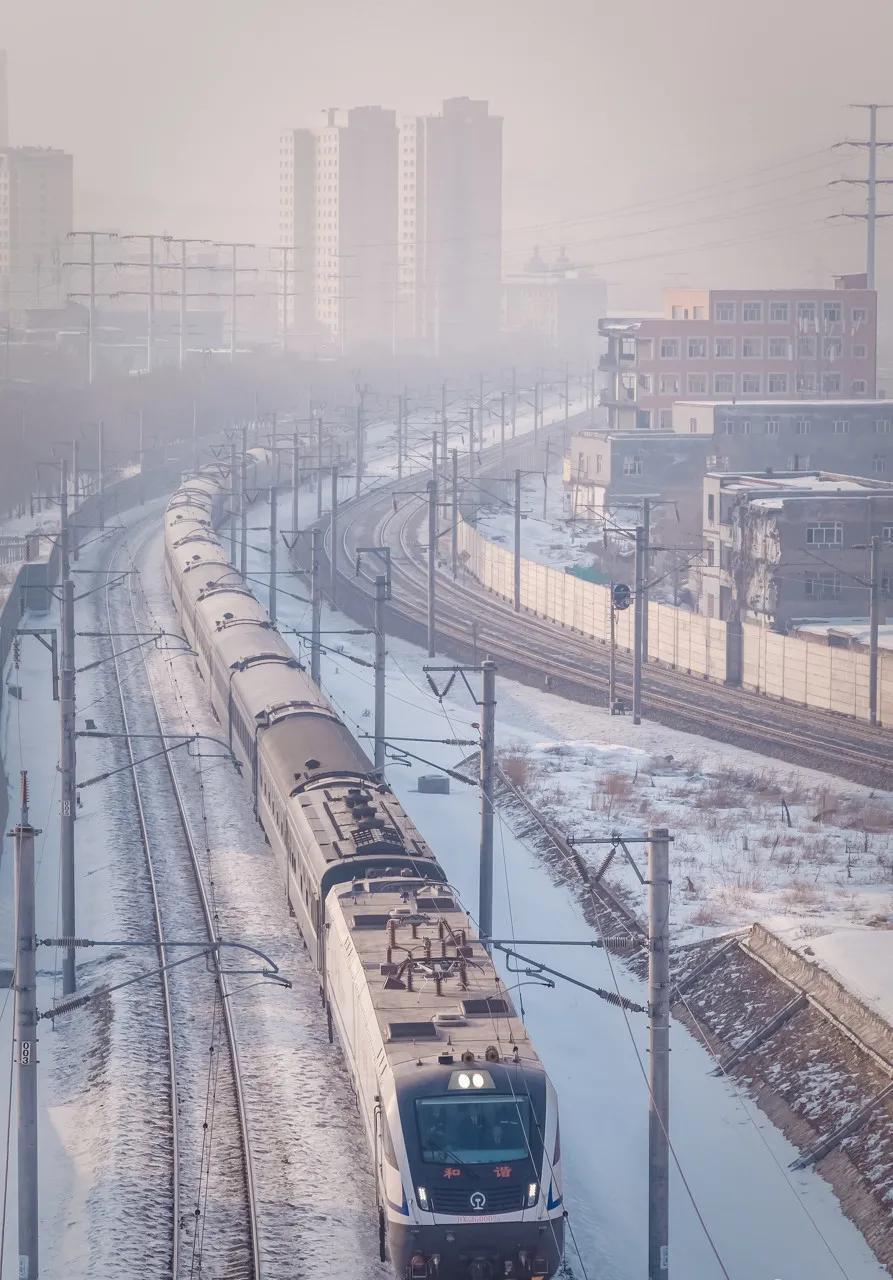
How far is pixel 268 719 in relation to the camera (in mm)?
29672

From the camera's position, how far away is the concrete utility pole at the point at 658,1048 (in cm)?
1590

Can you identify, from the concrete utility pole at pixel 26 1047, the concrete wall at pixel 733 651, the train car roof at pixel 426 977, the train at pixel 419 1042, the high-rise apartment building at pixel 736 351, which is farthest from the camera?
the high-rise apartment building at pixel 736 351

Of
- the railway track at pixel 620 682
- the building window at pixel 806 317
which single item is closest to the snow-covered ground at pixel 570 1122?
the railway track at pixel 620 682

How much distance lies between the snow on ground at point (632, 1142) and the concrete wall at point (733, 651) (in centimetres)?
1388

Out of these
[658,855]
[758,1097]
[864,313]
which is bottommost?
[758,1097]

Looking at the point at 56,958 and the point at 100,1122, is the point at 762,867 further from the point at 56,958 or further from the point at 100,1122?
the point at 100,1122

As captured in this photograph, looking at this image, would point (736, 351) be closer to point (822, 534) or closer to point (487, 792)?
point (822, 534)

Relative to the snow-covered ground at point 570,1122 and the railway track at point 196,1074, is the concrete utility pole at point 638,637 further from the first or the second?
the railway track at point 196,1074

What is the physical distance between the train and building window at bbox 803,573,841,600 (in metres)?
27.8

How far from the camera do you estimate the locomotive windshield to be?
15.6 metres

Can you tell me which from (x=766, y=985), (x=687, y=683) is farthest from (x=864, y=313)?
(x=766, y=985)

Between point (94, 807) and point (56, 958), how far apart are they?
7907 mm

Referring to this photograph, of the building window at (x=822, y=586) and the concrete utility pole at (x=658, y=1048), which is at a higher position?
the building window at (x=822, y=586)

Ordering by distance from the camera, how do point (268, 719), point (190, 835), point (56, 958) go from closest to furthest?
point (56, 958), point (268, 719), point (190, 835)
